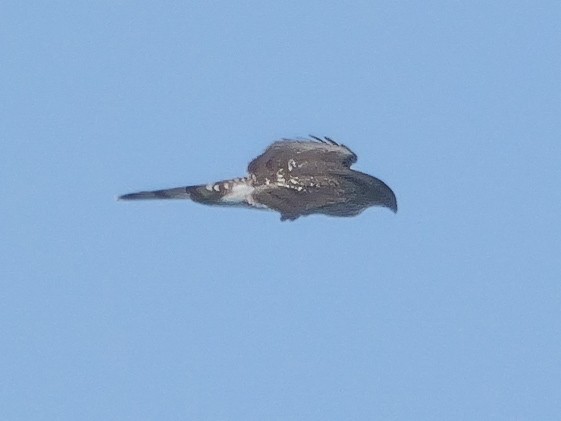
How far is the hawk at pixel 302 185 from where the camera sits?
119 feet

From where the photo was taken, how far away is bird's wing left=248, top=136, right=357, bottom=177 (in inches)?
1449

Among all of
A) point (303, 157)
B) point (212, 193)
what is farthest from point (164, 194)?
point (303, 157)

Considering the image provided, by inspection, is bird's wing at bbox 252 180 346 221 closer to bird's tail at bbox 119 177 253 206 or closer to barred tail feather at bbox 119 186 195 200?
bird's tail at bbox 119 177 253 206

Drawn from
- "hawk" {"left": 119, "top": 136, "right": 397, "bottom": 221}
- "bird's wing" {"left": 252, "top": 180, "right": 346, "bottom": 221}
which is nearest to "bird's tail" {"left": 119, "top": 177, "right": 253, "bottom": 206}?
"hawk" {"left": 119, "top": 136, "right": 397, "bottom": 221}

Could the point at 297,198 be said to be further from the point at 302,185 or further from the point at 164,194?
the point at 164,194

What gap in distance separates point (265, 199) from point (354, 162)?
152 cm

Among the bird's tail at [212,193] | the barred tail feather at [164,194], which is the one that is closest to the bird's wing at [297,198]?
the bird's tail at [212,193]

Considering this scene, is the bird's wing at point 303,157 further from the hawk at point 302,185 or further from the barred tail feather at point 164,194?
the barred tail feather at point 164,194

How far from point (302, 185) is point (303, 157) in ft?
1.80

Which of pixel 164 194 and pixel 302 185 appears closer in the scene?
pixel 302 185

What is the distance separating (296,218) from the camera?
35.3 metres

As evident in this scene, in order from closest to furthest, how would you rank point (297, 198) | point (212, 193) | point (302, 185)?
point (297, 198) → point (302, 185) → point (212, 193)

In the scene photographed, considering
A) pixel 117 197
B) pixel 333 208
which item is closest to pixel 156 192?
pixel 117 197

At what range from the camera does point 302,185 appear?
1438 inches
